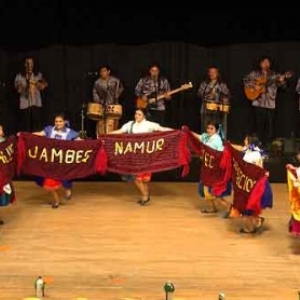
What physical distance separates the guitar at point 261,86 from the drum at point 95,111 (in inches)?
95.0

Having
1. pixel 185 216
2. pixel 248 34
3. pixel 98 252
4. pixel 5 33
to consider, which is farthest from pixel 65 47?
pixel 98 252

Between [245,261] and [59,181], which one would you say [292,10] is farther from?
[245,261]

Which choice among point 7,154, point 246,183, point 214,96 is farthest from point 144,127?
point 214,96

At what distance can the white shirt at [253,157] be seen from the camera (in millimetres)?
8523

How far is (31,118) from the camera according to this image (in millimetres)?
13102

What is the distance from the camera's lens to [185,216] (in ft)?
31.1

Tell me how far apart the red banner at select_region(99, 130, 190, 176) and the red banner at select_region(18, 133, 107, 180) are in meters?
0.27

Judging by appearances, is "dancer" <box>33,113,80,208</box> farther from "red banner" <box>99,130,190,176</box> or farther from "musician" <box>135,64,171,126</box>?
"musician" <box>135,64,171,126</box>

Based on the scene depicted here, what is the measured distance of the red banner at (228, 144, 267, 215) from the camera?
8.12m

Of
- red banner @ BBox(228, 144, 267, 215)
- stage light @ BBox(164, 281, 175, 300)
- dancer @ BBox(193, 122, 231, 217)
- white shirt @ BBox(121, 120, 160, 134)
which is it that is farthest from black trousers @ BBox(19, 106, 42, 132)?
stage light @ BBox(164, 281, 175, 300)

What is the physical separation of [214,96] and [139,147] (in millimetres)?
2719

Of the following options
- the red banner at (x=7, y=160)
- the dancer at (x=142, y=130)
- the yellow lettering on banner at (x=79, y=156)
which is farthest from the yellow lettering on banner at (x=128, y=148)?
the red banner at (x=7, y=160)

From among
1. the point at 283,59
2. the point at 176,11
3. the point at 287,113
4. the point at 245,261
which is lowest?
the point at 245,261

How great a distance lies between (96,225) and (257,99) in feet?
15.2
